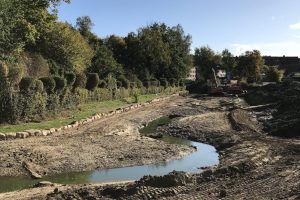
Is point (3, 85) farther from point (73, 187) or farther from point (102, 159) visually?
point (73, 187)

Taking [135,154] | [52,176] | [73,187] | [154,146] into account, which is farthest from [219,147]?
[73,187]

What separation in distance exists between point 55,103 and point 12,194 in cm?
1784

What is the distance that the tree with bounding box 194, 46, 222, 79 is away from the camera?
125875mm

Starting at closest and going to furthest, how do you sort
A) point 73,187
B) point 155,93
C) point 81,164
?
point 73,187
point 81,164
point 155,93

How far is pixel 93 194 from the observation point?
13.9m

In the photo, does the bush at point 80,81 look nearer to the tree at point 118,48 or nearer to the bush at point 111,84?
the bush at point 111,84

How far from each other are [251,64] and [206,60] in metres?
19.6

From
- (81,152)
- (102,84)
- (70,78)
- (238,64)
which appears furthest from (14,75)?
(238,64)

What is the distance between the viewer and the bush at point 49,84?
31.2m

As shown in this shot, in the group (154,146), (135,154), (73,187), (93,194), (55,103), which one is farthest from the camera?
(55,103)

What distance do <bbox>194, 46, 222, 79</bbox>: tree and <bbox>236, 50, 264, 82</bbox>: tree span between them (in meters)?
12.9

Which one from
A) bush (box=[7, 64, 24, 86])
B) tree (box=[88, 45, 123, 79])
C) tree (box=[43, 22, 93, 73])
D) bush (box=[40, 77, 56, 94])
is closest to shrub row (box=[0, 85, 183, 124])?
bush (box=[40, 77, 56, 94])

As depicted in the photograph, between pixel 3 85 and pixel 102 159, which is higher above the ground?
pixel 3 85

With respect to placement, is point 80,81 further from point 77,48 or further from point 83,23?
point 83,23
